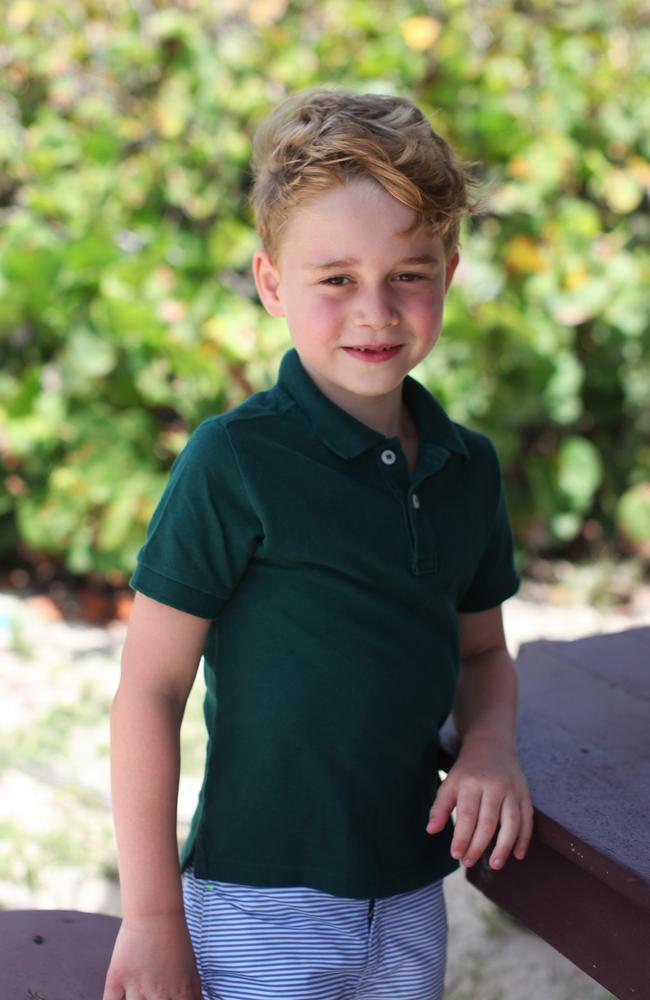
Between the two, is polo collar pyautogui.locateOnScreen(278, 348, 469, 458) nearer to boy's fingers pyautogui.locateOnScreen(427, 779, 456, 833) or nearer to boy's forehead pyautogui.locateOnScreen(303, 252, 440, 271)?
boy's forehead pyautogui.locateOnScreen(303, 252, 440, 271)

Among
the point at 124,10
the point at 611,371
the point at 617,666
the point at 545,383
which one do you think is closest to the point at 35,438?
the point at 124,10

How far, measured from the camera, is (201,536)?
1.22 metres

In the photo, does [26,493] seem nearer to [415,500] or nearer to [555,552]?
[555,552]

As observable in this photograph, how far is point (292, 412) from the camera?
133 centimetres

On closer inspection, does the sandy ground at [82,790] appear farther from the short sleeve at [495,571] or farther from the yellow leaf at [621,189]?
the yellow leaf at [621,189]

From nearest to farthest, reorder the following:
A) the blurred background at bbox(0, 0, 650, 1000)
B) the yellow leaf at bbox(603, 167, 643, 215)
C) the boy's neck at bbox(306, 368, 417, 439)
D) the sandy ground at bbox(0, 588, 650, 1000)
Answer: the boy's neck at bbox(306, 368, 417, 439), the sandy ground at bbox(0, 588, 650, 1000), the blurred background at bbox(0, 0, 650, 1000), the yellow leaf at bbox(603, 167, 643, 215)

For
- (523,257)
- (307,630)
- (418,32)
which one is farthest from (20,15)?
(307,630)

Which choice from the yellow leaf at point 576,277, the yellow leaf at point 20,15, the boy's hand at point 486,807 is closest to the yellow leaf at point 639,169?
the yellow leaf at point 576,277

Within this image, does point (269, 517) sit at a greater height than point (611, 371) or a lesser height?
lesser

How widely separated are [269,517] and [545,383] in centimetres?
256

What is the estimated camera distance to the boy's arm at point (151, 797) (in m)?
1.17

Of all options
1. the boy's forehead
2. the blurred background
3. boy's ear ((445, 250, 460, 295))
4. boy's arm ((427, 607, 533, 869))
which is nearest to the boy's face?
the boy's forehead

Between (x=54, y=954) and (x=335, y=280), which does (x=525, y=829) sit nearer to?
(x=54, y=954)

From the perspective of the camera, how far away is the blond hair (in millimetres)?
1280
